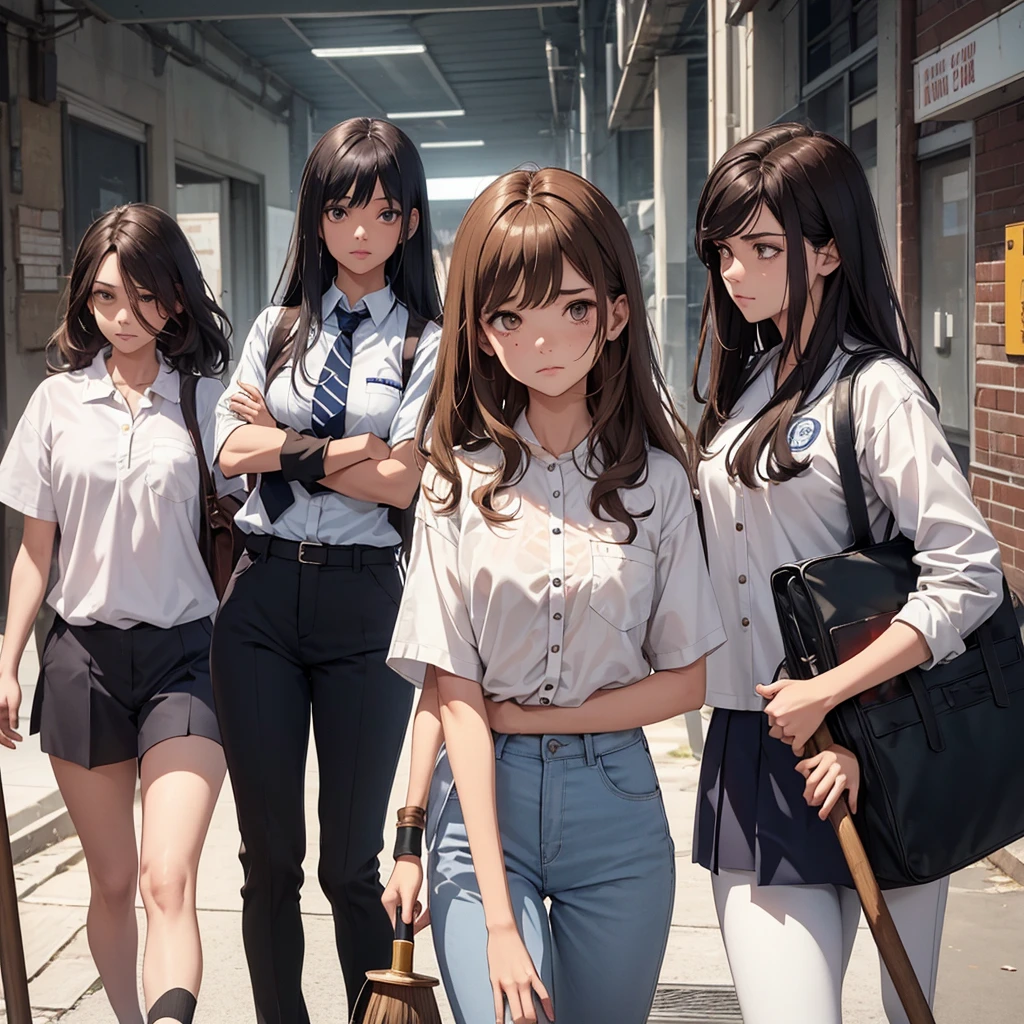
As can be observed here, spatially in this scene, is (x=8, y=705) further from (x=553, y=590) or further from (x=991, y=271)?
(x=991, y=271)

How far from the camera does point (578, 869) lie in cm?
201

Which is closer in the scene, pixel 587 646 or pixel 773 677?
pixel 587 646

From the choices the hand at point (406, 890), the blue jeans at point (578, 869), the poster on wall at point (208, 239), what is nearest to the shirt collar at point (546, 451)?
the blue jeans at point (578, 869)

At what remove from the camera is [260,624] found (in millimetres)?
2861

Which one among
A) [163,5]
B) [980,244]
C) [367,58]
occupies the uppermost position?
[367,58]

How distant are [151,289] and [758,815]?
5.65 ft

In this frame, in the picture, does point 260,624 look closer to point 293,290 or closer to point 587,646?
point 293,290

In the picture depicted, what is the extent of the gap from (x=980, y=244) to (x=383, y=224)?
3976mm

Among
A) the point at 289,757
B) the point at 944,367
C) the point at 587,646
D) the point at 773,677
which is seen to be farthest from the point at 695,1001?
the point at 944,367

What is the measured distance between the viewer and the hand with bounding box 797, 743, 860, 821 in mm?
2033

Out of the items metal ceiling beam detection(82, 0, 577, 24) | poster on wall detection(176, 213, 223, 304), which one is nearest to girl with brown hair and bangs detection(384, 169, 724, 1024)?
metal ceiling beam detection(82, 0, 577, 24)

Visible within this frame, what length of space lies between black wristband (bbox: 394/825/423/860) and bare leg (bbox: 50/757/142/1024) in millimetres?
1161

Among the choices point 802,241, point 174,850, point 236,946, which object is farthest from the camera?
point 236,946

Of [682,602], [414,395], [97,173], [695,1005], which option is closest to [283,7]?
[97,173]
